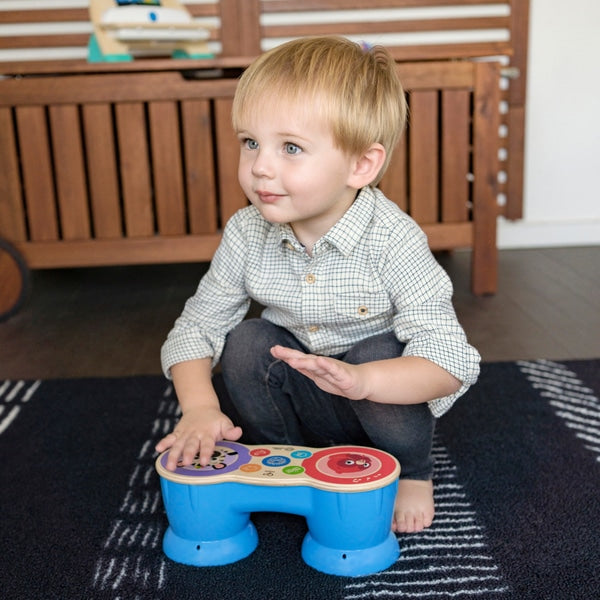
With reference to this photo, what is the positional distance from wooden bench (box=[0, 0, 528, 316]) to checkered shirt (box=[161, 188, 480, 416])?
0.86 meters

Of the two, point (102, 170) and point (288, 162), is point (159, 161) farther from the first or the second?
point (288, 162)

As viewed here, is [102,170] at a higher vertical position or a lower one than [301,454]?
higher

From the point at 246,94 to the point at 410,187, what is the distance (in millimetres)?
1043

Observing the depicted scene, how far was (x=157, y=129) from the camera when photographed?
67.6 inches

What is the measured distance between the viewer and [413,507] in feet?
2.74

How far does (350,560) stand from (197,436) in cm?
19

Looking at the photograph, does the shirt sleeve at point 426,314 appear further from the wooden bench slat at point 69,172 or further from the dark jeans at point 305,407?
the wooden bench slat at point 69,172

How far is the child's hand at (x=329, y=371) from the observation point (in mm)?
688

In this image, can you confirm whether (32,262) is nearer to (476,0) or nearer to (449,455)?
(449,455)

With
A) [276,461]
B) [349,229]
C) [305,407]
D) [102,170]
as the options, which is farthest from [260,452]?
[102,170]

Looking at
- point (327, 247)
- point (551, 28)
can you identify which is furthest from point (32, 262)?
point (551, 28)

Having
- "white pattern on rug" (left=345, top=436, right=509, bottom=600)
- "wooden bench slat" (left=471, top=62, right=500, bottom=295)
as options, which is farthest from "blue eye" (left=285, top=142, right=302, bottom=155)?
"wooden bench slat" (left=471, top=62, right=500, bottom=295)

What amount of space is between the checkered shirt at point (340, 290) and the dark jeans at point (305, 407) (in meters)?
0.02

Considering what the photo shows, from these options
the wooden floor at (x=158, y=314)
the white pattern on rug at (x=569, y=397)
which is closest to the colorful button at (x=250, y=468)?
the white pattern on rug at (x=569, y=397)
